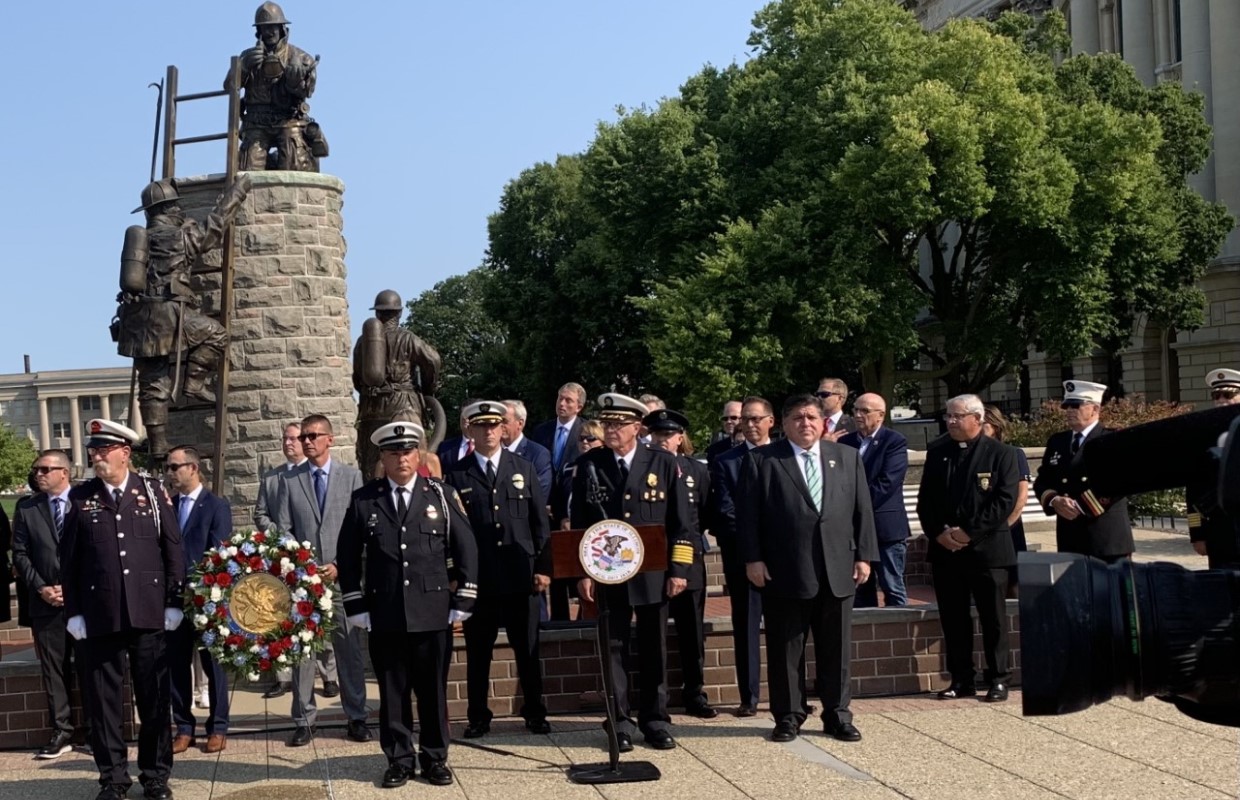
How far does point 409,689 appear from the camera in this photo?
8883 millimetres

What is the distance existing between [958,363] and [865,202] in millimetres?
7578

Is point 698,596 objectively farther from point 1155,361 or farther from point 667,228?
point 1155,361

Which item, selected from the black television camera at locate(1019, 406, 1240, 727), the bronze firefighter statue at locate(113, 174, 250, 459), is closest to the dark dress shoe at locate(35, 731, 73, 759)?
the bronze firefighter statue at locate(113, 174, 250, 459)

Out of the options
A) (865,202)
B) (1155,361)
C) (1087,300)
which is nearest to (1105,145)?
(1087,300)

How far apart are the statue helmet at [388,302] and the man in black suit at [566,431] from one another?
2847mm

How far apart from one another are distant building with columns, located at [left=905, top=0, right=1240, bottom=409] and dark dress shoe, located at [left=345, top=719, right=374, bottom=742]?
3743cm

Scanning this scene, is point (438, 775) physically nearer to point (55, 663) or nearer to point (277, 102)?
point (55, 663)

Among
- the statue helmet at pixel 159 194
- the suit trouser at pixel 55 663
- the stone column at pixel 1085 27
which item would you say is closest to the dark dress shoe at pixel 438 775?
the suit trouser at pixel 55 663

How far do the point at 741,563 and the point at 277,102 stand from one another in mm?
9425

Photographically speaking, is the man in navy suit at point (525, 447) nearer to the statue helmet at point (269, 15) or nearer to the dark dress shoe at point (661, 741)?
the dark dress shoe at point (661, 741)

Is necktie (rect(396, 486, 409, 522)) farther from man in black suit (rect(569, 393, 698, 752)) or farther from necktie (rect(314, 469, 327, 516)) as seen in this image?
necktie (rect(314, 469, 327, 516))

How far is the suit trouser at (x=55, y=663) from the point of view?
999cm

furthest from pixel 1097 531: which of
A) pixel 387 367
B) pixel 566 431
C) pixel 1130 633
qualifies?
pixel 1130 633

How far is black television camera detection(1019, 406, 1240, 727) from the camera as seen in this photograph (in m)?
2.95
